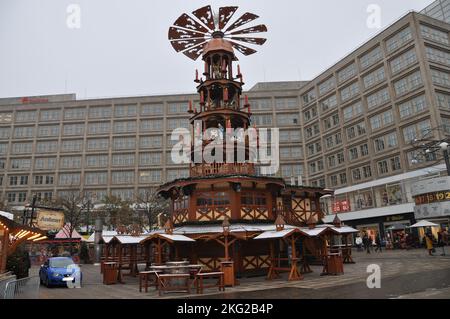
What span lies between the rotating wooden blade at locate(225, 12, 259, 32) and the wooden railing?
11.5 meters

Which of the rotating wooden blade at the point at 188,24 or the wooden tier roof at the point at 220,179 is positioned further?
the rotating wooden blade at the point at 188,24

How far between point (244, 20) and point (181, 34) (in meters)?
5.16

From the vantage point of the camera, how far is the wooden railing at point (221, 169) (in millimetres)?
24591

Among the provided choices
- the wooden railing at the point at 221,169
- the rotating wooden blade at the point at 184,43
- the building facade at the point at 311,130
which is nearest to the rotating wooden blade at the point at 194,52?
the rotating wooden blade at the point at 184,43

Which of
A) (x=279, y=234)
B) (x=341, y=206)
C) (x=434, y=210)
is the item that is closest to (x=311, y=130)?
Result: (x=341, y=206)

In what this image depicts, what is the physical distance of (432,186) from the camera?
22703mm

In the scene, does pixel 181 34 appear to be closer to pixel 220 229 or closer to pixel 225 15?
pixel 225 15

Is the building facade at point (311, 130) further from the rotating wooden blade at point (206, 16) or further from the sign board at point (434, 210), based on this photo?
the rotating wooden blade at point (206, 16)

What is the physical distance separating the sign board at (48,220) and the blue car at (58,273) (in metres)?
4.55

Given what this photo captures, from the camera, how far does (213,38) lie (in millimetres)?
28797

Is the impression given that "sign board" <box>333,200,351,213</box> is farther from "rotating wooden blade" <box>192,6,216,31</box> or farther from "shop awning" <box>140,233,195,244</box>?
"shop awning" <box>140,233,195,244</box>

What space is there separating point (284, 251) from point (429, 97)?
105ft

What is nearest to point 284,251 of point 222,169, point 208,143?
point 222,169
